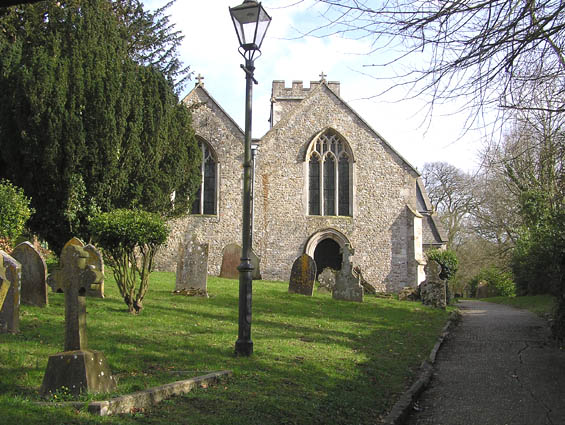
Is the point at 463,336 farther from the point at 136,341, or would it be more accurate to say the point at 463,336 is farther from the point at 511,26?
the point at 511,26

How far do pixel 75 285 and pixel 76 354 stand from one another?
0.61 meters

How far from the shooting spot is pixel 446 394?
679cm

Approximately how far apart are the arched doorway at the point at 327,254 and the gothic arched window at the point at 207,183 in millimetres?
4971

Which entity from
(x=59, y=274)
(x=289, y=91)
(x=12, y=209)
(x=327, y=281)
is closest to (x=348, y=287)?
(x=327, y=281)

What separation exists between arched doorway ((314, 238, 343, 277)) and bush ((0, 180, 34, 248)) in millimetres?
13736

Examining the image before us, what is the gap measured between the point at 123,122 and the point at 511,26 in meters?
11.3

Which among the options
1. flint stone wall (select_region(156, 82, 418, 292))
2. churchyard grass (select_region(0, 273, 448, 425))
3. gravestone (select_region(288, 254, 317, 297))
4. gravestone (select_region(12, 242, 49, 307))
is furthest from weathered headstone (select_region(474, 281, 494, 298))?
gravestone (select_region(12, 242, 49, 307))

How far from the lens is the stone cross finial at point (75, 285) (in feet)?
16.1

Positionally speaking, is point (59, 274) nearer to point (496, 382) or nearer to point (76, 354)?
point (76, 354)

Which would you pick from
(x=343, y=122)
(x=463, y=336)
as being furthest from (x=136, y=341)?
(x=343, y=122)

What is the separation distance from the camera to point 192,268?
13547 millimetres

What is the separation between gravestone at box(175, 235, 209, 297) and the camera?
13.5 metres

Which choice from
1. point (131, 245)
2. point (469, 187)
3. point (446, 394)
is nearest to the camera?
point (446, 394)

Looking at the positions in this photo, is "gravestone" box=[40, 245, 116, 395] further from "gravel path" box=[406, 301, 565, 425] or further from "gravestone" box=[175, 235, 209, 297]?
"gravestone" box=[175, 235, 209, 297]
